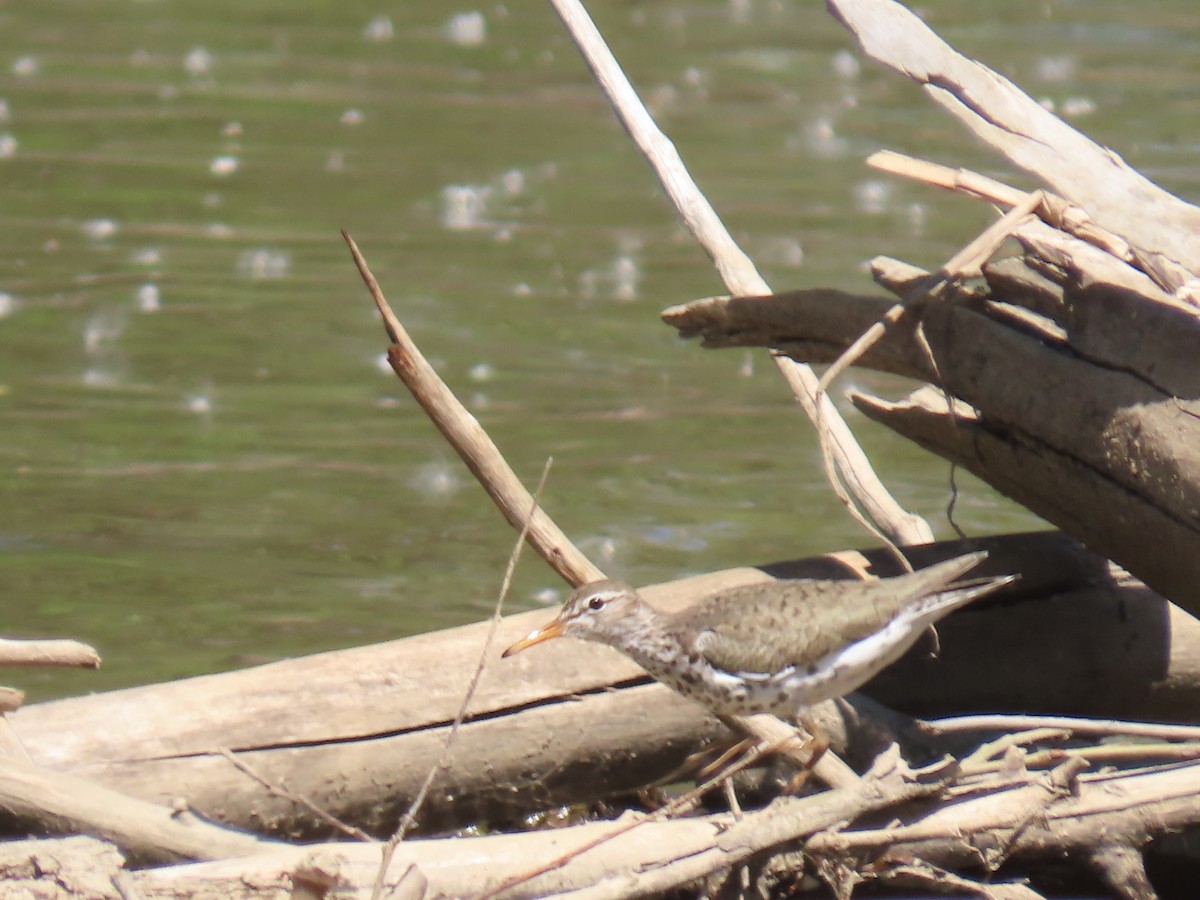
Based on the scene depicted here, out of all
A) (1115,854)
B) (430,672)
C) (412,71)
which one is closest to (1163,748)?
(1115,854)

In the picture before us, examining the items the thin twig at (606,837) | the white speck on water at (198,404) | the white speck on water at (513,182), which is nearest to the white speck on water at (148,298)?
the white speck on water at (198,404)

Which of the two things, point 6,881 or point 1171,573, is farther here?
point 1171,573

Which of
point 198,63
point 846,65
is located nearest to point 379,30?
point 198,63

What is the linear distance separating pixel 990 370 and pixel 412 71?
13.1 metres

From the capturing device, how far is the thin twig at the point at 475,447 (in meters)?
4.82

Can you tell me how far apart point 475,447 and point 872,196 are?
953 cm

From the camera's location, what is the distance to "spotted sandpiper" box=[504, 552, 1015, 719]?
15.5 ft

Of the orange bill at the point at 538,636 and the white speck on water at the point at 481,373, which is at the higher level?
the orange bill at the point at 538,636

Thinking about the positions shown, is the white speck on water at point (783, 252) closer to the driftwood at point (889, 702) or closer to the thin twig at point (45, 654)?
the driftwood at point (889, 702)

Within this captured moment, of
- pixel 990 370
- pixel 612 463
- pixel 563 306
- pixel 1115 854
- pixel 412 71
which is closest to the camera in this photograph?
pixel 1115 854

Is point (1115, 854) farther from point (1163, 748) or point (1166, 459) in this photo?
point (1166, 459)

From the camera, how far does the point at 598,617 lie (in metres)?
4.94

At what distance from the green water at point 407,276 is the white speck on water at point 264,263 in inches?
1.5

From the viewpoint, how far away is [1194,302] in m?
4.59
